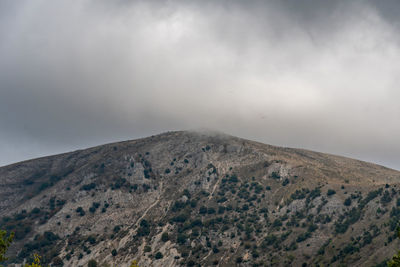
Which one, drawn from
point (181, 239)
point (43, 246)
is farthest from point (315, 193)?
point (43, 246)

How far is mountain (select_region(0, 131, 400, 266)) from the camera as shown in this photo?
114 m

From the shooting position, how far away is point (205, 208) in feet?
491

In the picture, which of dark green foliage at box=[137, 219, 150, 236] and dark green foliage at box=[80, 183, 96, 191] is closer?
dark green foliage at box=[137, 219, 150, 236]

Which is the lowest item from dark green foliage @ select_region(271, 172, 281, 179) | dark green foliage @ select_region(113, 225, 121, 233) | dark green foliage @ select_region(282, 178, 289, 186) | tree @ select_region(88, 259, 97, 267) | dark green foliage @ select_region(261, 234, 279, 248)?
tree @ select_region(88, 259, 97, 267)

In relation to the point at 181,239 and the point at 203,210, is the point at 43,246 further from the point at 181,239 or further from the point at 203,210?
the point at 203,210

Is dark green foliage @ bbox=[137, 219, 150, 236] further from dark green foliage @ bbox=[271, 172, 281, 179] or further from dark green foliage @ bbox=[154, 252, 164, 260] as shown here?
dark green foliage @ bbox=[271, 172, 281, 179]

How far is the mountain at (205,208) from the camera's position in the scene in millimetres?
113688

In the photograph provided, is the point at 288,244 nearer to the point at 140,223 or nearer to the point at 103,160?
the point at 140,223

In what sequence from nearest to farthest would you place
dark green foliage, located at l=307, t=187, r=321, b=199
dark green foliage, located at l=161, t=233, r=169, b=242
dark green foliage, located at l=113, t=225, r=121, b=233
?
dark green foliage, located at l=161, t=233, r=169, b=242
dark green foliage, located at l=307, t=187, r=321, b=199
dark green foliage, located at l=113, t=225, r=121, b=233

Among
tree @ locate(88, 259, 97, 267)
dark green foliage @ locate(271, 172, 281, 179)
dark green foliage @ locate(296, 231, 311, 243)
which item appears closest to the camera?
dark green foliage @ locate(296, 231, 311, 243)

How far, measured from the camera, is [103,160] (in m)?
192

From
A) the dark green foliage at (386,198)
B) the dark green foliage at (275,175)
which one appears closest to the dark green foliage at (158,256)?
the dark green foliage at (275,175)

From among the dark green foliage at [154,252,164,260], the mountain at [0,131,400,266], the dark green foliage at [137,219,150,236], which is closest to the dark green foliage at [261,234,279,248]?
the mountain at [0,131,400,266]

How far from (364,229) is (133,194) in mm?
95720
